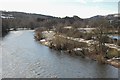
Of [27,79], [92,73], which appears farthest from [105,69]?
[27,79]

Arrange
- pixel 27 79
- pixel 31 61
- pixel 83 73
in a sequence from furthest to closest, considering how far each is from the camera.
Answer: pixel 31 61, pixel 83 73, pixel 27 79

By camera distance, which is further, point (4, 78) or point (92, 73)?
point (92, 73)

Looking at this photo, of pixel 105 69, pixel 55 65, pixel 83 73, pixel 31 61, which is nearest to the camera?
pixel 83 73

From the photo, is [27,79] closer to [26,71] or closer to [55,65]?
[26,71]

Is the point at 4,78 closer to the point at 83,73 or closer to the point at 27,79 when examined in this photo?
the point at 27,79

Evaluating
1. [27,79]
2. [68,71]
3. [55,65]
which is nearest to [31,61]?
[55,65]

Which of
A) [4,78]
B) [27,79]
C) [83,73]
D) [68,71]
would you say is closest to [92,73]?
[83,73]

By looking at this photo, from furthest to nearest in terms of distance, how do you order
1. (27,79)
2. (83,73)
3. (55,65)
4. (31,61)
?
1. (31,61)
2. (55,65)
3. (83,73)
4. (27,79)

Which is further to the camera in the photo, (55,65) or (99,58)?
(99,58)

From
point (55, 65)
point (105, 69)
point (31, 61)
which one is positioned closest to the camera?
point (105, 69)
